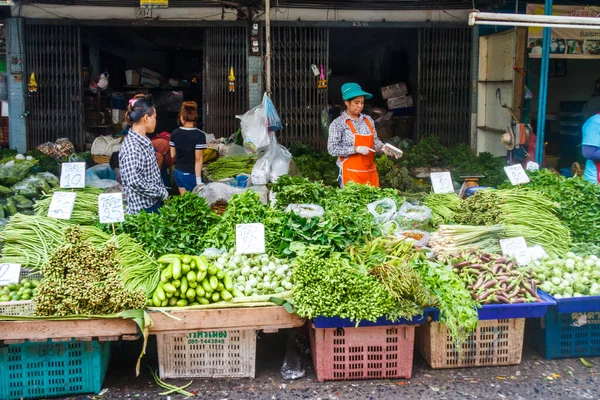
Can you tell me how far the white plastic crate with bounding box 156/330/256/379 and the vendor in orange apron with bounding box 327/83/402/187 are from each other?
284cm

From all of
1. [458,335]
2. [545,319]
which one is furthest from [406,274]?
[545,319]

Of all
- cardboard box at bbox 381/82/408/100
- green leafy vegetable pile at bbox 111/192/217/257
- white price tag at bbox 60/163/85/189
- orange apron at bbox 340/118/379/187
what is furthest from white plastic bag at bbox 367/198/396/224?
cardboard box at bbox 381/82/408/100

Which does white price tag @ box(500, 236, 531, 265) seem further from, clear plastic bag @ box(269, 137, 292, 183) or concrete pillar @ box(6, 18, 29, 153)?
concrete pillar @ box(6, 18, 29, 153)

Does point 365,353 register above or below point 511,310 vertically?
below

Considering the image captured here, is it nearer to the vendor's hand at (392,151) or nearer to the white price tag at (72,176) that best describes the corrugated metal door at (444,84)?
the vendor's hand at (392,151)

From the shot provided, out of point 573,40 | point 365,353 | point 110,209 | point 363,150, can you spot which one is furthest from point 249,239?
point 573,40

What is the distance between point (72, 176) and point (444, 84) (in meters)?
6.78

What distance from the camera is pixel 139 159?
5664 millimetres

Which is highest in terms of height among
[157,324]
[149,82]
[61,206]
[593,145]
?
[149,82]

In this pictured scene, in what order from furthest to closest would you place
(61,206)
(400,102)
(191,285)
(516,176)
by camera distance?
1. (400,102)
2. (516,176)
3. (61,206)
4. (191,285)

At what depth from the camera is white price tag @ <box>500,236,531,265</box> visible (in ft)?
18.1

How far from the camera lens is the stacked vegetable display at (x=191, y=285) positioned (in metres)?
4.75

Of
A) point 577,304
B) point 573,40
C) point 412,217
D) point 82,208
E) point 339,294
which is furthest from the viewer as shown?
point 573,40

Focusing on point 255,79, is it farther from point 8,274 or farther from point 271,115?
point 8,274
